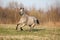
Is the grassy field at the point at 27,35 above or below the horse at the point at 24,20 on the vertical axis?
below

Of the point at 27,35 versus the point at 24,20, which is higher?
the point at 24,20

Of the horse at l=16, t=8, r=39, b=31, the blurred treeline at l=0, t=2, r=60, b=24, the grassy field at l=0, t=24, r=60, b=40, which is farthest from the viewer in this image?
the blurred treeline at l=0, t=2, r=60, b=24

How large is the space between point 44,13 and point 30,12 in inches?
89.6

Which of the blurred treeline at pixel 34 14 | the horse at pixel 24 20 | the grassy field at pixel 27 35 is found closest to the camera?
the grassy field at pixel 27 35

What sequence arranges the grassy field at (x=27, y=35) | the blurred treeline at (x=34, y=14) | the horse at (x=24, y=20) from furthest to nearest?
the blurred treeline at (x=34, y=14) → the horse at (x=24, y=20) → the grassy field at (x=27, y=35)

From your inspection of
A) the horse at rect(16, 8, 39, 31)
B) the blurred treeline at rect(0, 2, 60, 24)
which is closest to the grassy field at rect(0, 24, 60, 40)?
the horse at rect(16, 8, 39, 31)

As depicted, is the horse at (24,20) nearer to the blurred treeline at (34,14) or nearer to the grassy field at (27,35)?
the grassy field at (27,35)

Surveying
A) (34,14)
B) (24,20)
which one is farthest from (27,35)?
(34,14)

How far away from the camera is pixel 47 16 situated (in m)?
31.5

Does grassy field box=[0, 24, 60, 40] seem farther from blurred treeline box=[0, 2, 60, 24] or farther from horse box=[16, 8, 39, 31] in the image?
blurred treeline box=[0, 2, 60, 24]

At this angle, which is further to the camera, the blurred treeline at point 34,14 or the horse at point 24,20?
the blurred treeline at point 34,14

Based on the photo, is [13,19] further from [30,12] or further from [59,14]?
[59,14]

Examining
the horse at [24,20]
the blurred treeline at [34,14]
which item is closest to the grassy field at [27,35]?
the horse at [24,20]

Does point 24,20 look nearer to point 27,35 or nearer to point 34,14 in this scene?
point 27,35
